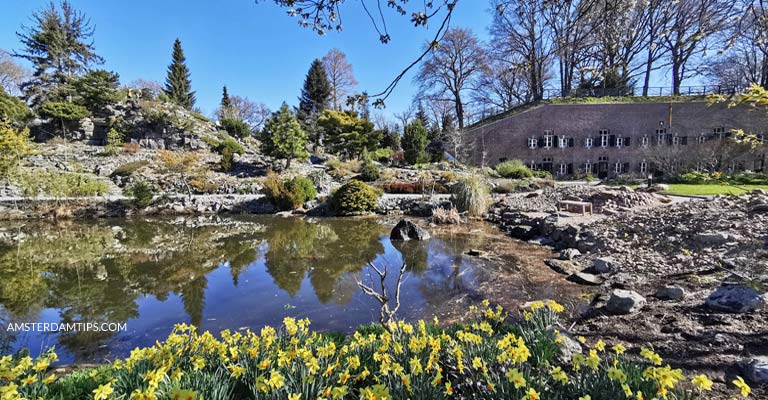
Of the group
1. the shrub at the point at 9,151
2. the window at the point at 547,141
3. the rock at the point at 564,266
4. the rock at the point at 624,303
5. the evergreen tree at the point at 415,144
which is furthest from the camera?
the evergreen tree at the point at 415,144

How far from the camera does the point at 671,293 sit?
396cm

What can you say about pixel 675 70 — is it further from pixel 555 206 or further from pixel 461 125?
pixel 555 206

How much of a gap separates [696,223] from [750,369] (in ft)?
19.3

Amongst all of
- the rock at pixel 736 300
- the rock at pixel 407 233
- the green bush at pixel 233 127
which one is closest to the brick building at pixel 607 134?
the rock at pixel 407 233

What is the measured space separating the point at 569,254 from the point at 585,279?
63.0 inches

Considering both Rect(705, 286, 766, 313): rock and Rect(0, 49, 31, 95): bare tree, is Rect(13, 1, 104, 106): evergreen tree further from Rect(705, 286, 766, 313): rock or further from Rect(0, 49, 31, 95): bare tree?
Rect(705, 286, 766, 313): rock

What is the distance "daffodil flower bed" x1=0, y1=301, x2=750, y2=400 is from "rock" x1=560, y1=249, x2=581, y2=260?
4529 millimetres

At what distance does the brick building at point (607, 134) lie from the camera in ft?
76.2

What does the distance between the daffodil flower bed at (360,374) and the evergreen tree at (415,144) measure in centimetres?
2372

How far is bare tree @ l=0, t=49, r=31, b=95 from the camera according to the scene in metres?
27.2

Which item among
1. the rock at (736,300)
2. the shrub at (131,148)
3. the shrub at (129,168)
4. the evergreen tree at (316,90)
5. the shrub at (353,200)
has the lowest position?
the rock at (736,300)

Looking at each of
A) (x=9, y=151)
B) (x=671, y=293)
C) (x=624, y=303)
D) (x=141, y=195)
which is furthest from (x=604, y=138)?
(x=9, y=151)

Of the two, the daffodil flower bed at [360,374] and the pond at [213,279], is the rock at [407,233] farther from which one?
the daffodil flower bed at [360,374]

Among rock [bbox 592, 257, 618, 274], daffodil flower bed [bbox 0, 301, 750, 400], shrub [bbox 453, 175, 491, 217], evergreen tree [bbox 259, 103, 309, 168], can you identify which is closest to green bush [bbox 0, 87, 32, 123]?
evergreen tree [bbox 259, 103, 309, 168]
